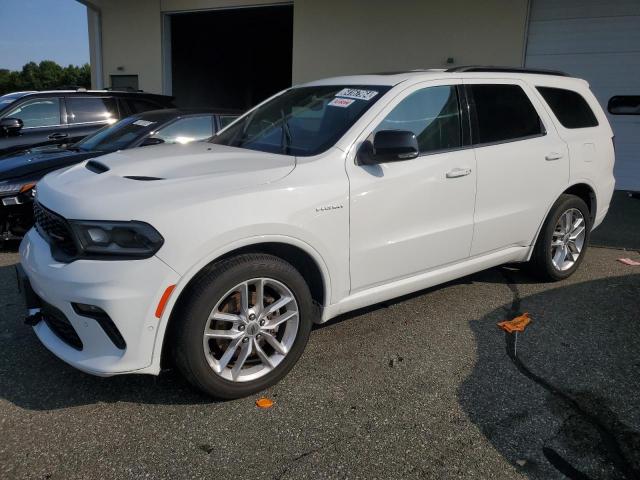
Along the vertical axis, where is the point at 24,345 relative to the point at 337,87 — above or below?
below

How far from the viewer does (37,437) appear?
8.38 ft

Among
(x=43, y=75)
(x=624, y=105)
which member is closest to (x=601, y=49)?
(x=624, y=105)

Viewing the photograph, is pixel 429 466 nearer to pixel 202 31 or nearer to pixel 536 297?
pixel 536 297

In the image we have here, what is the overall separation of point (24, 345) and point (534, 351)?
10.8ft

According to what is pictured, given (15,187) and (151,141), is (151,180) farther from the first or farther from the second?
(151,141)

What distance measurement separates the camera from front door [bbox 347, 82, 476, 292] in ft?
10.5

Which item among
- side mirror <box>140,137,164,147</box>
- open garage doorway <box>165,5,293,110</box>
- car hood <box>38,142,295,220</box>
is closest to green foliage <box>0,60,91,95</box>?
open garage doorway <box>165,5,293,110</box>

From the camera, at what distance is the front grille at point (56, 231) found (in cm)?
267

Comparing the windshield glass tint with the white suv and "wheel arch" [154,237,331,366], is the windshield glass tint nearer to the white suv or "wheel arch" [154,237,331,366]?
the white suv

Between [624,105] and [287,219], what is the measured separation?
8.74m

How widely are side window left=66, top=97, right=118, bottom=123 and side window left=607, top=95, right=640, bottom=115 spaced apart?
8235 mm

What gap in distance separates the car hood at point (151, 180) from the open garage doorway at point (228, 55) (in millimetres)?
11437

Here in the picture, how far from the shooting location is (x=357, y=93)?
362cm

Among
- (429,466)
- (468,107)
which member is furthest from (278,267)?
(468,107)
